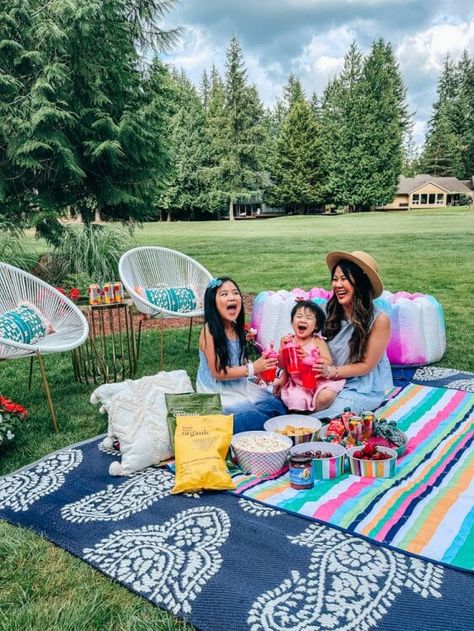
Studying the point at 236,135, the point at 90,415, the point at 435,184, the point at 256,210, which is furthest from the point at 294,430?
the point at 435,184

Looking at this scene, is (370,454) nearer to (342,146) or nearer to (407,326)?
(407,326)

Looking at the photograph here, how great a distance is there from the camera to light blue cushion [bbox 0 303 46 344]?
3.52 meters

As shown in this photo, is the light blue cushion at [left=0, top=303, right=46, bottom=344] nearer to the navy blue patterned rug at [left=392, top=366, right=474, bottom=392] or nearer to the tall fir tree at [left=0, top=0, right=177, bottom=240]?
the navy blue patterned rug at [left=392, top=366, right=474, bottom=392]

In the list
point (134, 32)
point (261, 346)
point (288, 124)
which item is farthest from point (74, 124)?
point (288, 124)

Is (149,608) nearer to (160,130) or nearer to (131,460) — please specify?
(131,460)

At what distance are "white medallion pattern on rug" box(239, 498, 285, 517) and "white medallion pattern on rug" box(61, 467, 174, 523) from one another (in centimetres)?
41

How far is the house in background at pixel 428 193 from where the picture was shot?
155 feet

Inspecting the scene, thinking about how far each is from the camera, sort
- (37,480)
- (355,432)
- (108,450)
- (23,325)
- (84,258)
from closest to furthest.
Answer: (37,480) < (355,432) < (108,450) < (23,325) < (84,258)

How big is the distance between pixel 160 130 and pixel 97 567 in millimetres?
8479

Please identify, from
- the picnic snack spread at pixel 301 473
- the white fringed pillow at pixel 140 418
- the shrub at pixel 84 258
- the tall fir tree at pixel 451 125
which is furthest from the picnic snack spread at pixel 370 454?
the tall fir tree at pixel 451 125

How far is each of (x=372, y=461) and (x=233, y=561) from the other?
0.94 meters

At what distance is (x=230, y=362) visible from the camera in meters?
3.23

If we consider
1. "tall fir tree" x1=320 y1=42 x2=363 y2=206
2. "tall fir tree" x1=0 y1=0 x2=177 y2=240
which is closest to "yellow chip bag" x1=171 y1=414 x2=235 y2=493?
"tall fir tree" x1=0 y1=0 x2=177 y2=240

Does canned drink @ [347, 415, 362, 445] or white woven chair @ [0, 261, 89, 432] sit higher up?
white woven chair @ [0, 261, 89, 432]
